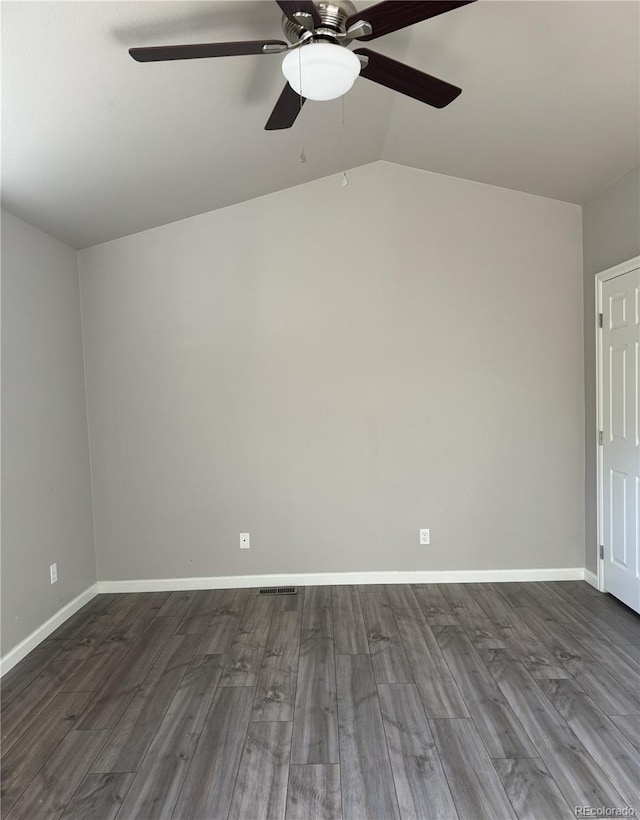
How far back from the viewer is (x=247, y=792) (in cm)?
175

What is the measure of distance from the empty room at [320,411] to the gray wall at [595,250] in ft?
0.09

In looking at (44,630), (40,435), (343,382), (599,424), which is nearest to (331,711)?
(44,630)

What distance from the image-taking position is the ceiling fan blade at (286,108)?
1.75 meters

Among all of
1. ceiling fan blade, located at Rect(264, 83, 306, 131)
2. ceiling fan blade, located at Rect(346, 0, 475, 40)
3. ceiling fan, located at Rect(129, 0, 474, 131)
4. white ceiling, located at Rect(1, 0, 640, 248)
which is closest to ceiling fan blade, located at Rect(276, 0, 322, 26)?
ceiling fan, located at Rect(129, 0, 474, 131)

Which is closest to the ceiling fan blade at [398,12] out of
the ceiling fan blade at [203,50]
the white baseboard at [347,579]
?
the ceiling fan blade at [203,50]

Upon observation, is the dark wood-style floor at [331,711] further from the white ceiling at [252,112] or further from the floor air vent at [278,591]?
the white ceiling at [252,112]

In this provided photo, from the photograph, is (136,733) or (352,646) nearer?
(136,733)

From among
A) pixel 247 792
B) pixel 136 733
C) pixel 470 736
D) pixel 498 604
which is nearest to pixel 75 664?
pixel 136 733

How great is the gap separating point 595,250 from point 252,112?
242 centimetres

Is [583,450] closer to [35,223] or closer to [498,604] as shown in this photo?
[498,604]

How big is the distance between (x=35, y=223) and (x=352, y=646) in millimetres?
3114

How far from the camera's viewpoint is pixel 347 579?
11.7 feet

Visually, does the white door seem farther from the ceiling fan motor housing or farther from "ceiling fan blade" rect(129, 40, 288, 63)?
"ceiling fan blade" rect(129, 40, 288, 63)

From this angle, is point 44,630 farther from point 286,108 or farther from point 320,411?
point 286,108
